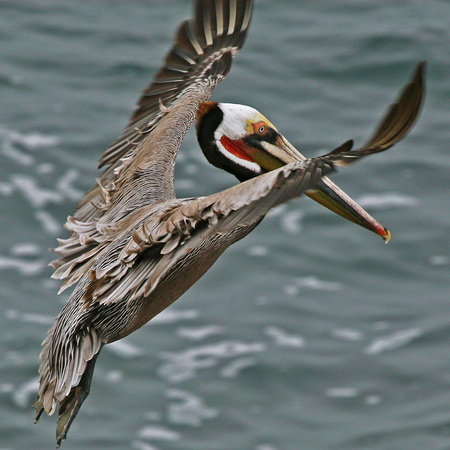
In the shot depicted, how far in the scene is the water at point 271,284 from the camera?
13656mm

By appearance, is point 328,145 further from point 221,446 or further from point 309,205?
point 221,446

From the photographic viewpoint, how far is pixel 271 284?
1473 centimetres

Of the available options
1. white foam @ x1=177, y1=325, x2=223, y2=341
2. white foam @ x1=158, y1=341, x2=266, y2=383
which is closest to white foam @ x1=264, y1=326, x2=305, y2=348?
white foam @ x1=158, y1=341, x2=266, y2=383

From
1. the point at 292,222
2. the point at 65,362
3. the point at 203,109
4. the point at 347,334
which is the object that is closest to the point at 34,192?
the point at 292,222

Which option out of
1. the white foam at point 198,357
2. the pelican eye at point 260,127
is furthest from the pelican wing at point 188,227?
the white foam at point 198,357

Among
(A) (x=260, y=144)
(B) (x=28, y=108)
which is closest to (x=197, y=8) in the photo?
(A) (x=260, y=144)

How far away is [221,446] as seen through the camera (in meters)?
13.3

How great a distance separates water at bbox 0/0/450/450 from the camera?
44.8 ft

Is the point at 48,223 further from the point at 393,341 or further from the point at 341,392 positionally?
the point at 393,341

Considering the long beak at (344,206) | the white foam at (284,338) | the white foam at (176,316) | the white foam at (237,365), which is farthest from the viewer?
the white foam at (176,316)

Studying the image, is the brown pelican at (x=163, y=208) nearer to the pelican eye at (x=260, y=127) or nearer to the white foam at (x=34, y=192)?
the pelican eye at (x=260, y=127)

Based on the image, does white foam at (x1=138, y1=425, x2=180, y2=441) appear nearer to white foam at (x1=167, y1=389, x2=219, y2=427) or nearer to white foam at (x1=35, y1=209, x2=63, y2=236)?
white foam at (x1=167, y1=389, x2=219, y2=427)

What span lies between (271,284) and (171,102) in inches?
331

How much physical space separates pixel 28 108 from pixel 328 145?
15.8 ft
